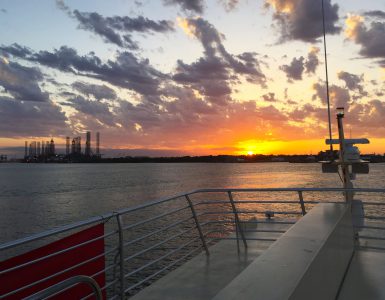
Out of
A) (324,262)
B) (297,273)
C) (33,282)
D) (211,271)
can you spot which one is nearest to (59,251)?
Answer: (33,282)

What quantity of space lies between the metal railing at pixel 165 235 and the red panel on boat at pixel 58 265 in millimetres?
59

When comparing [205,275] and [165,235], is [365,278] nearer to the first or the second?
[205,275]

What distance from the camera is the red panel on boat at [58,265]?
2605 mm

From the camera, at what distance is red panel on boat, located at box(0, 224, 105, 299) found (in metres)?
2.61

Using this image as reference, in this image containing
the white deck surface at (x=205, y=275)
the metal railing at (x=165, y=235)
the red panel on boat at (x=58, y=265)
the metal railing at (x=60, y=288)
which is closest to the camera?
the metal railing at (x=60, y=288)

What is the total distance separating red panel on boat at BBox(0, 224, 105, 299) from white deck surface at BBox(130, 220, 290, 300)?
1.12 m

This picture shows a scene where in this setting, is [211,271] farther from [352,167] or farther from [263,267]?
[352,167]

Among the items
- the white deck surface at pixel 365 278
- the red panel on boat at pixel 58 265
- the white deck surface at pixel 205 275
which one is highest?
the red panel on boat at pixel 58 265

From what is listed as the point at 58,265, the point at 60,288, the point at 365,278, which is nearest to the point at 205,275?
the point at 365,278

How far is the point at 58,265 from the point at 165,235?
59.2ft

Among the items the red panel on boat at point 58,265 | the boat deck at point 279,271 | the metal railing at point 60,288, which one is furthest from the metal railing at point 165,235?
the metal railing at point 60,288

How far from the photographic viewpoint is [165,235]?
67.6 ft

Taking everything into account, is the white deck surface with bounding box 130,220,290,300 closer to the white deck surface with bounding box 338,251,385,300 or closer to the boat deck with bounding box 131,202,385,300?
the boat deck with bounding box 131,202,385,300

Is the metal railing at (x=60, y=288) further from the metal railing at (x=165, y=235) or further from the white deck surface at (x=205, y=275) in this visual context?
the white deck surface at (x=205, y=275)
